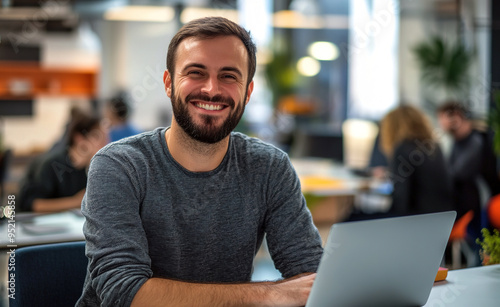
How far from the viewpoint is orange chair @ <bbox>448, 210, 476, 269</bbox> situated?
4.04 m

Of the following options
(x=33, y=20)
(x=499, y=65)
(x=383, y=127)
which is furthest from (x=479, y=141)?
(x=33, y=20)

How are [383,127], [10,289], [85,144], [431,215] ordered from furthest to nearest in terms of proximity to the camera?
[383,127], [85,144], [10,289], [431,215]

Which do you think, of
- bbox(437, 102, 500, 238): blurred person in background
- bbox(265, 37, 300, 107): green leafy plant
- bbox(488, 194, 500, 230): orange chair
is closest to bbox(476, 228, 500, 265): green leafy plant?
bbox(488, 194, 500, 230): orange chair

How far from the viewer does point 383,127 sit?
4699mm

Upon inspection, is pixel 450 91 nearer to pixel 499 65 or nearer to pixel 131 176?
pixel 499 65

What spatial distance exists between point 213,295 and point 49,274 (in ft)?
2.05

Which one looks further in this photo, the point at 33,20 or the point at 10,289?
the point at 33,20

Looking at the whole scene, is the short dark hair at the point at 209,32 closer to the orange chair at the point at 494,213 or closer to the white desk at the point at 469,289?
the white desk at the point at 469,289

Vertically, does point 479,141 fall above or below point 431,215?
below

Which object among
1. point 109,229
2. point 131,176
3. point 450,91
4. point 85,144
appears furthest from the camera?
point 450,91

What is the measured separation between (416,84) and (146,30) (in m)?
5.40

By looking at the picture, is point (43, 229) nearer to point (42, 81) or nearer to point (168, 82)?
point (168, 82)

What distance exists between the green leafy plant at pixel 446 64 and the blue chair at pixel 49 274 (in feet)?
21.3

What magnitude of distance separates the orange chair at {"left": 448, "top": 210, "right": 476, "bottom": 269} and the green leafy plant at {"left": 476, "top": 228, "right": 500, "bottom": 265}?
2017 millimetres
